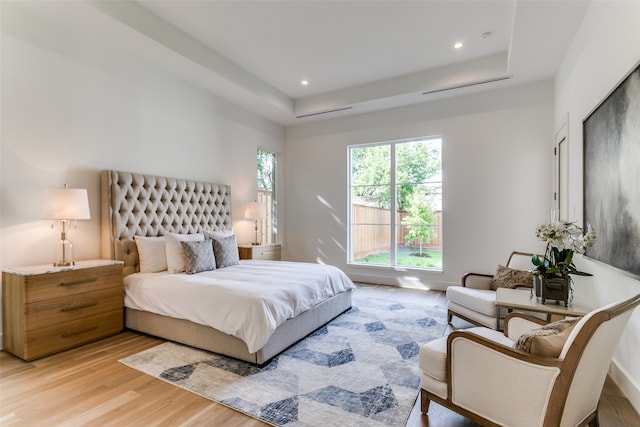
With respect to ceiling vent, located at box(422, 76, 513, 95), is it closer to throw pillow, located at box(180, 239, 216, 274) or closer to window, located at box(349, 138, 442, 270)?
window, located at box(349, 138, 442, 270)

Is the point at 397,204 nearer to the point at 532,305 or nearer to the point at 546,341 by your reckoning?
the point at 532,305

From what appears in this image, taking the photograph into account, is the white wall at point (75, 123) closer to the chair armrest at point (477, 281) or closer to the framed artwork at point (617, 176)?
the chair armrest at point (477, 281)

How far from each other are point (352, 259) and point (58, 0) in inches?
203

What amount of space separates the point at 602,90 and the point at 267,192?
4.98m

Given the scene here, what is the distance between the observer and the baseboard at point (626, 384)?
6.36 ft

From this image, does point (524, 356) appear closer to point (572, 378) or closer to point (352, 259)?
point (572, 378)

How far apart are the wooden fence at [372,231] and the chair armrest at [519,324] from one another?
3.28 m

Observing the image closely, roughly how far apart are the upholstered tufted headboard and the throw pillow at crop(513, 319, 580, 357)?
3.77m

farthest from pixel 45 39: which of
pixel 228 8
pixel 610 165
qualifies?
pixel 610 165

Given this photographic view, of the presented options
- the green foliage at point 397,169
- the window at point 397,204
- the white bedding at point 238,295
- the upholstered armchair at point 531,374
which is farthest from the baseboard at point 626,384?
the green foliage at point 397,169

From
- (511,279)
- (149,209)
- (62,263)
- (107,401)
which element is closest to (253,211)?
(149,209)

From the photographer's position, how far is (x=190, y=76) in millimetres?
4227

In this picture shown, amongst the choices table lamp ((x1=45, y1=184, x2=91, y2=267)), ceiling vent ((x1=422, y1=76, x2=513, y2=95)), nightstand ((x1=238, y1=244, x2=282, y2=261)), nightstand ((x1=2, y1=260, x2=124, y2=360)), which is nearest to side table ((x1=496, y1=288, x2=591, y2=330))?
ceiling vent ((x1=422, y1=76, x2=513, y2=95))

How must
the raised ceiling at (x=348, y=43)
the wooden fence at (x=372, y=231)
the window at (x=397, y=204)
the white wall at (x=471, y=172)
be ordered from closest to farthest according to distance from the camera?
the raised ceiling at (x=348, y=43), the white wall at (x=471, y=172), the window at (x=397, y=204), the wooden fence at (x=372, y=231)
